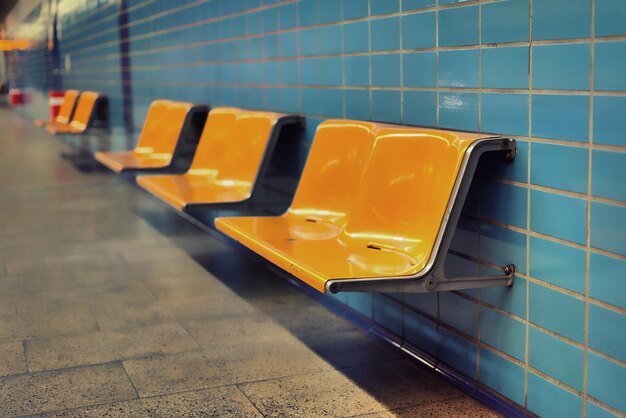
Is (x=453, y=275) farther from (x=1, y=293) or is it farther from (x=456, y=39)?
(x=1, y=293)

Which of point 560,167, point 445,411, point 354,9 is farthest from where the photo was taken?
point 354,9

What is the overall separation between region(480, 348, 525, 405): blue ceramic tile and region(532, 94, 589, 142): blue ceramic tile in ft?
2.34

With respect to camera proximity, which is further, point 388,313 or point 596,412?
point 388,313

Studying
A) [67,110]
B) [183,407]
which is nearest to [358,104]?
[183,407]

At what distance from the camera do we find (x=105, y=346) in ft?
10.6

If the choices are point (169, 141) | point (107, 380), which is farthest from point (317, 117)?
point (169, 141)

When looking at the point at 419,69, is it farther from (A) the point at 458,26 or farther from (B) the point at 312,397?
(B) the point at 312,397

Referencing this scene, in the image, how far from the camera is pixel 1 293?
4035 millimetres

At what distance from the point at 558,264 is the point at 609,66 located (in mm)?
561

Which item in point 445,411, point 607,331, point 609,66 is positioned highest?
point 609,66

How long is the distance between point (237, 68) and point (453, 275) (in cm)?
259

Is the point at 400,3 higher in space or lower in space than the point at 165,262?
higher

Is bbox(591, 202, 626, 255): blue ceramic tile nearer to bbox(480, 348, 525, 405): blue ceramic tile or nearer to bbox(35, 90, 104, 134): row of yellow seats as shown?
bbox(480, 348, 525, 405): blue ceramic tile

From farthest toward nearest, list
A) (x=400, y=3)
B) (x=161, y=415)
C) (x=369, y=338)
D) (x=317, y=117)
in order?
(x=317, y=117) < (x=369, y=338) < (x=400, y=3) < (x=161, y=415)
